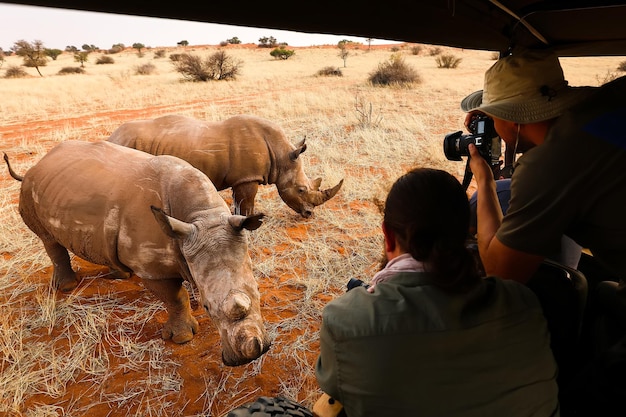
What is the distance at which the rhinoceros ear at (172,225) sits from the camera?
256 centimetres

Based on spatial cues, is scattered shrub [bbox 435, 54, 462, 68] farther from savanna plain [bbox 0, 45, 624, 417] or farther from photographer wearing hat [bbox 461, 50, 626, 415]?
photographer wearing hat [bbox 461, 50, 626, 415]

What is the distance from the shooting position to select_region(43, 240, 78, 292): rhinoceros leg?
4.16 meters

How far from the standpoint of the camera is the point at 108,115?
13.9 m

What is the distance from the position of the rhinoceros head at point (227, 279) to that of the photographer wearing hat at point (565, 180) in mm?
1439

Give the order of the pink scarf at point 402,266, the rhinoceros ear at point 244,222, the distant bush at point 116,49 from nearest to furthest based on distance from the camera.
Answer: the pink scarf at point 402,266 < the rhinoceros ear at point 244,222 < the distant bush at point 116,49

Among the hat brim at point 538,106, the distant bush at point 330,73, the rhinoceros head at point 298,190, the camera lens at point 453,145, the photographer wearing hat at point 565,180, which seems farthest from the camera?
the distant bush at point 330,73

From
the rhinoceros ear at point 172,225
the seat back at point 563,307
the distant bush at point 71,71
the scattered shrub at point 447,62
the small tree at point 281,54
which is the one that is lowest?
the distant bush at point 71,71

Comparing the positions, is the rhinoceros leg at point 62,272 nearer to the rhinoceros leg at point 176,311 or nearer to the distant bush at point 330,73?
the rhinoceros leg at point 176,311

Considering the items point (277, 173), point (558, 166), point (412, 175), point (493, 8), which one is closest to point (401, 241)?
point (412, 175)

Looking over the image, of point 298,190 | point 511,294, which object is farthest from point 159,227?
point 298,190

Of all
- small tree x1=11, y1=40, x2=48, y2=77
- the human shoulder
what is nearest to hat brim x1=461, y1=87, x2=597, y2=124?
the human shoulder

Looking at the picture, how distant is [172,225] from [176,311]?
1.23 m

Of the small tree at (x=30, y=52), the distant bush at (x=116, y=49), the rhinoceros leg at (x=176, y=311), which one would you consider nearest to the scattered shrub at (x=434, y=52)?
the small tree at (x=30, y=52)

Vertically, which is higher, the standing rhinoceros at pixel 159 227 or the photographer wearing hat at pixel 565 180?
the photographer wearing hat at pixel 565 180
